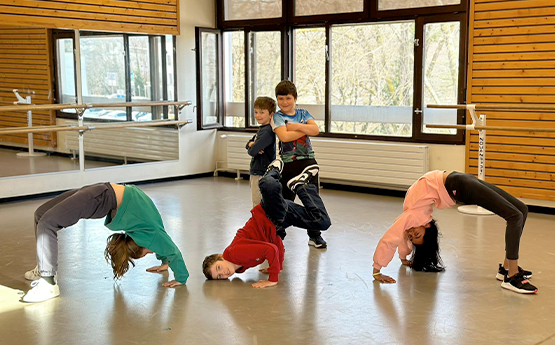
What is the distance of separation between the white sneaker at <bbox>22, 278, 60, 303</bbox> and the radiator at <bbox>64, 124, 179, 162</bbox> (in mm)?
4207

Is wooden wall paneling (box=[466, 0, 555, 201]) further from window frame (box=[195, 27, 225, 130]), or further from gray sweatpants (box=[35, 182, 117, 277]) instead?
gray sweatpants (box=[35, 182, 117, 277])

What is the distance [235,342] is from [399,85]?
17.4ft

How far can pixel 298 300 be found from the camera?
4020 mm

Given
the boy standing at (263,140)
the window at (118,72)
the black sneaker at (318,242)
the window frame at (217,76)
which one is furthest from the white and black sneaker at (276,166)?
the window frame at (217,76)

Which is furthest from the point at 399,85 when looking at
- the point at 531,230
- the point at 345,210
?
the point at 531,230

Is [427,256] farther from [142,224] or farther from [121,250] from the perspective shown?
[121,250]

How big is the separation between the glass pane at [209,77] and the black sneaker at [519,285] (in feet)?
20.3

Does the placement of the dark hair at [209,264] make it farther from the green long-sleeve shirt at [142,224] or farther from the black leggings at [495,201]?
the black leggings at [495,201]

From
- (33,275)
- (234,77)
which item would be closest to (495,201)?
(33,275)

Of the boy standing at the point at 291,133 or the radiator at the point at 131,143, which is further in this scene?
the radiator at the point at 131,143

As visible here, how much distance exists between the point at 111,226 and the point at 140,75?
4.88 meters

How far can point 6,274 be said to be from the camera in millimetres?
4602

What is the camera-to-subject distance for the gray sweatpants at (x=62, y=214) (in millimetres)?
4004

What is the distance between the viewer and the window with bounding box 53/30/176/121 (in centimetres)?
793
